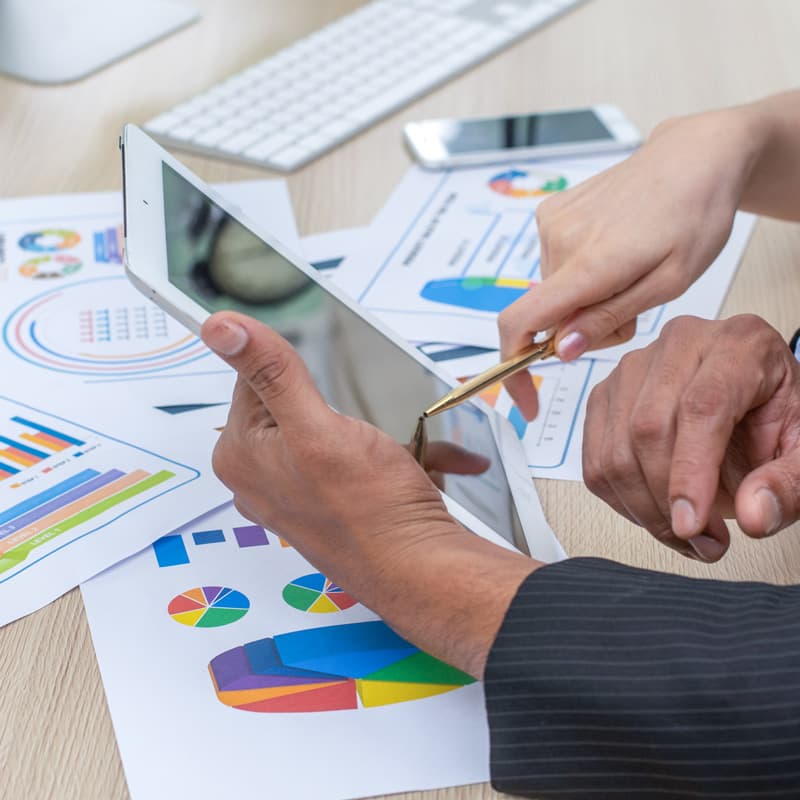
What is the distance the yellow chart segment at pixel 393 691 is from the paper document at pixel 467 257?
0.33m

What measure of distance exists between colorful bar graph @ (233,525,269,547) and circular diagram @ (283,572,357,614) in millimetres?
→ 38

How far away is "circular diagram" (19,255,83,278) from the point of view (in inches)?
35.4

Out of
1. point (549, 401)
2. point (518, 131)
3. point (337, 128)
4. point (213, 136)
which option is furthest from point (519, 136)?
point (549, 401)

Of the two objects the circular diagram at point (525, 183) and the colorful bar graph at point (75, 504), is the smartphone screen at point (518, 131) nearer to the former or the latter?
the circular diagram at point (525, 183)

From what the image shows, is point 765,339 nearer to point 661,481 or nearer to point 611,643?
point 661,481

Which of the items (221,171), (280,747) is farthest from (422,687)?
(221,171)

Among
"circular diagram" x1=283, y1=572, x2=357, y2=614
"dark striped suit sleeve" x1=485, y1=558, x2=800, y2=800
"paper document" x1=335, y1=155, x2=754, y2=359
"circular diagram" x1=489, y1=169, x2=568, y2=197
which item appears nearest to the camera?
"dark striped suit sleeve" x1=485, y1=558, x2=800, y2=800

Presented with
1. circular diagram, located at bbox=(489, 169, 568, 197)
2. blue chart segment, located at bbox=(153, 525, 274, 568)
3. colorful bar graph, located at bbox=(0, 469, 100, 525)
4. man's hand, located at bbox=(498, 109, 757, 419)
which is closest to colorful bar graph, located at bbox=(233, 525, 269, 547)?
blue chart segment, located at bbox=(153, 525, 274, 568)

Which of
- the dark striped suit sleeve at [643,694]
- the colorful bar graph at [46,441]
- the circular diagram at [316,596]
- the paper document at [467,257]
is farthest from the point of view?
the paper document at [467,257]

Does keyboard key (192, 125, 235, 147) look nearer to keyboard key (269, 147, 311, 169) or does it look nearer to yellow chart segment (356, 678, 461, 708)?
keyboard key (269, 147, 311, 169)

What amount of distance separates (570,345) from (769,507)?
20 centimetres

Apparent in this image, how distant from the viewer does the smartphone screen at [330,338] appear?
0.61 meters

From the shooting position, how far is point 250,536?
25.0 inches

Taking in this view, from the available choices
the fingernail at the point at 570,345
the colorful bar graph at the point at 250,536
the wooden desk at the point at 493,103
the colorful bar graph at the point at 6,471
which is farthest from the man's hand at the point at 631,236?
the colorful bar graph at the point at 6,471
